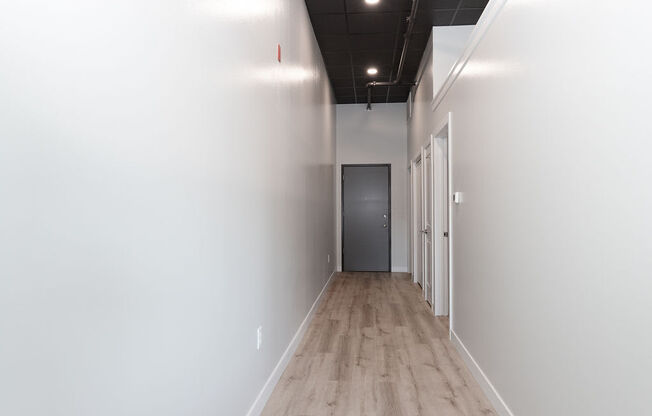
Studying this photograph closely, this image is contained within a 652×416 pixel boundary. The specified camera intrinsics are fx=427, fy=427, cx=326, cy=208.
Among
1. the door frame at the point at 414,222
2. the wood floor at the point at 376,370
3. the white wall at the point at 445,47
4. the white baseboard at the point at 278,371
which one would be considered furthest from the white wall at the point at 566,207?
the door frame at the point at 414,222

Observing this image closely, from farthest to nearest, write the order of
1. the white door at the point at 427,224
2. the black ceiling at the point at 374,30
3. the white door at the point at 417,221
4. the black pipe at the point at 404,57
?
the white door at the point at 417,221
the white door at the point at 427,224
the black ceiling at the point at 374,30
the black pipe at the point at 404,57

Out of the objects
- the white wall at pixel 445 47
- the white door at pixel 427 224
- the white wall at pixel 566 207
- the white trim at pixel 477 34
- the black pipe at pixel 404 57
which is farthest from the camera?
the white door at pixel 427 224

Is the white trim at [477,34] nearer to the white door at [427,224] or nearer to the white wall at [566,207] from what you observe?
the white wall at [566,207]

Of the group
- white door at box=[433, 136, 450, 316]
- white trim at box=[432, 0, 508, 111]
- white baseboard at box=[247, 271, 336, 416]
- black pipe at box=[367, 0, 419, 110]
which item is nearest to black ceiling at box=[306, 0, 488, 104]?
black pipe at box=[367, 0, 419, 110]

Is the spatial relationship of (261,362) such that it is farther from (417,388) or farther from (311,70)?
(311,70)

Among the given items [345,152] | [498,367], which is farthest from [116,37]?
[345,152]

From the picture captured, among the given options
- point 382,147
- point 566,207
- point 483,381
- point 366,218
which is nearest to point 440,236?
point 483,381

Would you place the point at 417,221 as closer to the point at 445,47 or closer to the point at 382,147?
the point at 382,147

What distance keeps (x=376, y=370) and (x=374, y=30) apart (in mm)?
3517

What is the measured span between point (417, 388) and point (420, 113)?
12.9 ft

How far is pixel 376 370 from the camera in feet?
9.94

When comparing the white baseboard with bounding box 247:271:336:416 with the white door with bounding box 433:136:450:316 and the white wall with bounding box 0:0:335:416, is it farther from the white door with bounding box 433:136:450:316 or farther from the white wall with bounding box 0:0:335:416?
the white door with bounding box 433:136:450:316

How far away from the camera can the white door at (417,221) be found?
20.8 feet

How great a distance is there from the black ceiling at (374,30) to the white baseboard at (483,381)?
121 inches
